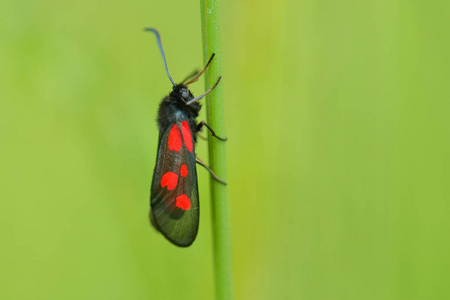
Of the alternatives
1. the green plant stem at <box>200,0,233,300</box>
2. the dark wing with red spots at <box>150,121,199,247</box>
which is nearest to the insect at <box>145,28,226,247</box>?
the dark wing with red spots at <box>150,121,199,247</box>

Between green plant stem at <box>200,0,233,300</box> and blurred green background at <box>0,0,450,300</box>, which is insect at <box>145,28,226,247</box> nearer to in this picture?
blurred green background at <box>0,0,450,300</box>

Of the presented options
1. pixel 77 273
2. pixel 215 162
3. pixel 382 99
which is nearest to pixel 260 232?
pixel 215 162

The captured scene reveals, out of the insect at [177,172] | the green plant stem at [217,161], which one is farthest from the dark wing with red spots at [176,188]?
the green plant stem at [217,161]

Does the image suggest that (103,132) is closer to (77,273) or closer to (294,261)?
(77,273)

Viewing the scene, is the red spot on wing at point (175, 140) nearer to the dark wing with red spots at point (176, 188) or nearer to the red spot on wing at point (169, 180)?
the dark wing with red spots at point (176, 188)

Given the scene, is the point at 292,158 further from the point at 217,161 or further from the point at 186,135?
the point at 217,161

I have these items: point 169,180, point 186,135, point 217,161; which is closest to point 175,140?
point 186,135
